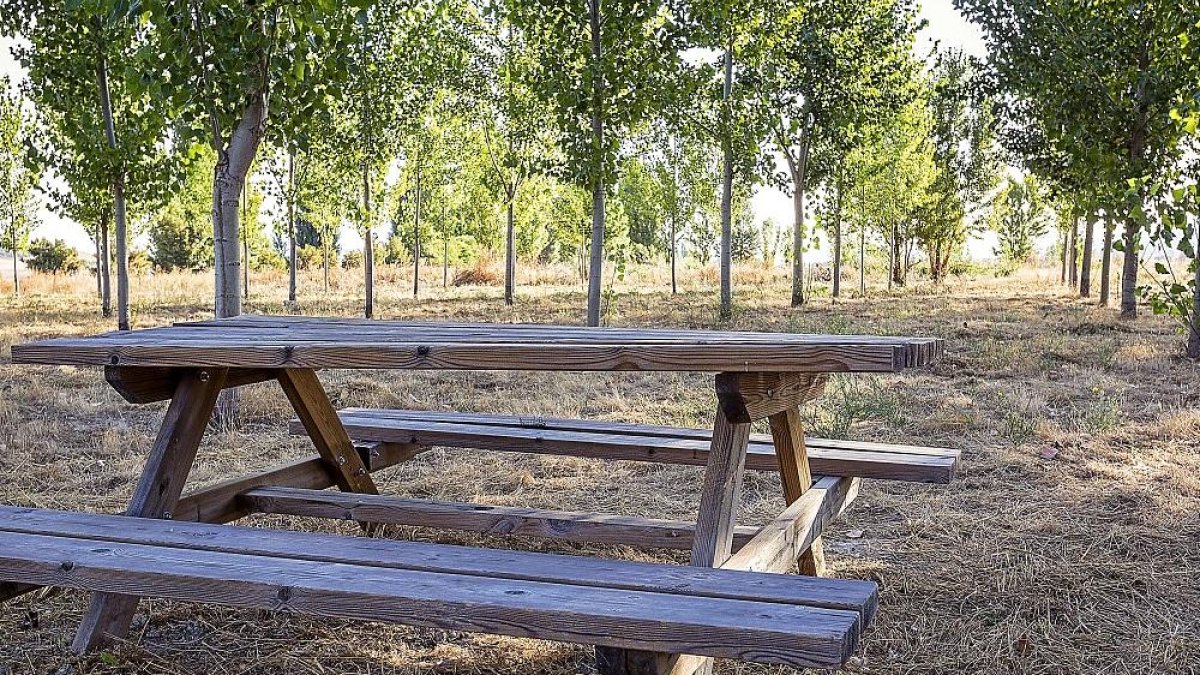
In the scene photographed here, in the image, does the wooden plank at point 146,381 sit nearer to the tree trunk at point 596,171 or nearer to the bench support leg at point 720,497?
the bench support leg at point 720,497

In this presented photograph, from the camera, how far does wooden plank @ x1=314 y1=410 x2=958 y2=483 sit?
138 inches

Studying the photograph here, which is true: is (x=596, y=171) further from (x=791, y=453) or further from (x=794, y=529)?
(x=794, y=529)

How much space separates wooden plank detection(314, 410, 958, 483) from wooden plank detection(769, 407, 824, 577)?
210 millimetres

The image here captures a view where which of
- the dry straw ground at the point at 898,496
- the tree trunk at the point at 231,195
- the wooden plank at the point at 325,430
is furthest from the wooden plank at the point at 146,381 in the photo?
the tree trunk at the point at 231,195

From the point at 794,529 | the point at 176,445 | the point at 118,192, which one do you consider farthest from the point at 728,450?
the point at 118,192

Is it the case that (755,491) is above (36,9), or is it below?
below

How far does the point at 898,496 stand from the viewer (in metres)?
5.12

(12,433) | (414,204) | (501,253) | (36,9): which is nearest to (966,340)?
(12,433)

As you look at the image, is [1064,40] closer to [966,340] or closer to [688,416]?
[966,340]

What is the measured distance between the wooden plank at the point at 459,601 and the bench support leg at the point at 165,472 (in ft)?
2.28

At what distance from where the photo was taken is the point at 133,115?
11891 mm

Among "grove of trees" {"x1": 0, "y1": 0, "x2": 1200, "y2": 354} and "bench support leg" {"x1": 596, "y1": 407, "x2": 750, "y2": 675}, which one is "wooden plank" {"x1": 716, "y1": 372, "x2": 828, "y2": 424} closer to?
"bench support leg" {"x1": 596, "y1": 407, "x2": 750, "y2": 675}

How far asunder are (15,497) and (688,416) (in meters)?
3.95

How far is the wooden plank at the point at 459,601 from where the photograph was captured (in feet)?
6.18
